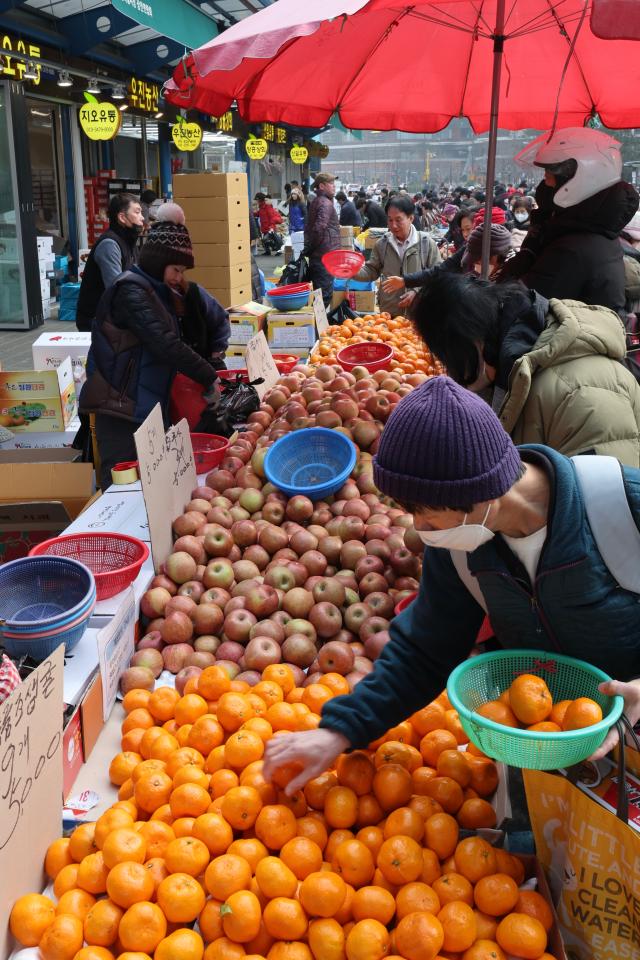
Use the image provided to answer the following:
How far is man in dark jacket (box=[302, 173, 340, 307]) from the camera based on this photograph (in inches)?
395

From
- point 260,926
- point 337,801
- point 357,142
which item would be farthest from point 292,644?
point 357,142

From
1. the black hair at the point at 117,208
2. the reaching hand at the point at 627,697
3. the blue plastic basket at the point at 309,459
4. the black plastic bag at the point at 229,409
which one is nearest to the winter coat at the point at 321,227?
the black hair at the point at 117,208

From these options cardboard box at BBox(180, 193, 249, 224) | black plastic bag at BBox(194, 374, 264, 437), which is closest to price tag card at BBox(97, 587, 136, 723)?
black plastic bag at BBox(194, 374, 264, 437)

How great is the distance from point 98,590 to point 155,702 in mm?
528

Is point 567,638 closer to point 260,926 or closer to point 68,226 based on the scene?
point 260,926

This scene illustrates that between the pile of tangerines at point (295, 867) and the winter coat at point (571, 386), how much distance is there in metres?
0.84

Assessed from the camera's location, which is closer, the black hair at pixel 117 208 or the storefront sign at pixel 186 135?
the black hair at pixel 117 208

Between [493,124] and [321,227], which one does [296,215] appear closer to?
[321,227]

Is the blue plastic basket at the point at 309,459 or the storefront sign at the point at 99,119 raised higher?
the storefront sign at the point at 99,119

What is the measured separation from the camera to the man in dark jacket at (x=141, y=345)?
4.06 metres

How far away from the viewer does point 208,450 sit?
13.3 feet

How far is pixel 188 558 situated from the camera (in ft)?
9.89

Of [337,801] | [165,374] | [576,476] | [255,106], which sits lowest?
[337,801]

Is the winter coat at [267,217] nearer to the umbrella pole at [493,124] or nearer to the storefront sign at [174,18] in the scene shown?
the storefront sign at [174,18]
